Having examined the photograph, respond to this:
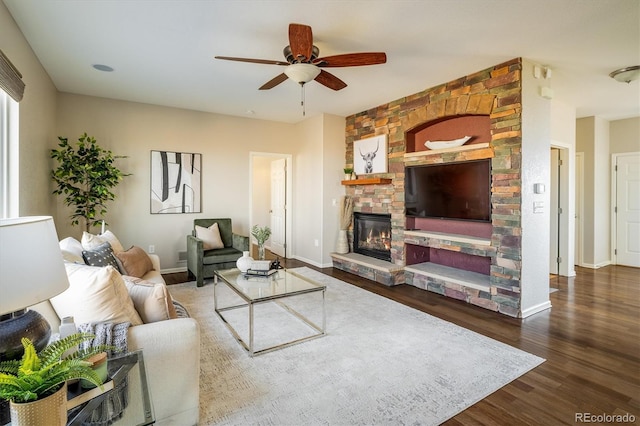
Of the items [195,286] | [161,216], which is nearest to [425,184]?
[195,286]

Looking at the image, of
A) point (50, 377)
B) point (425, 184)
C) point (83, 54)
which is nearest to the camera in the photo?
point (50, 377)

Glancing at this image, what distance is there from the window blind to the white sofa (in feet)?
5.34

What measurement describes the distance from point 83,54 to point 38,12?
2.62 feet

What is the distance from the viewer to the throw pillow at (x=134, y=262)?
3.10 meters

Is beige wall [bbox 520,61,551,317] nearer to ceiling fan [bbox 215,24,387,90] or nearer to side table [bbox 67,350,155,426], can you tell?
ceiling fan [bbox 215,24,387,90]

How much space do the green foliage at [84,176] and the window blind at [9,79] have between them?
70.2 inches

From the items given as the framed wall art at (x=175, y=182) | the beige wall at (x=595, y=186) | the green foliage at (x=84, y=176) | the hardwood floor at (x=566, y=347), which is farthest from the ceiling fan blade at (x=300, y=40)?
the beige wall at (x=595, y=186)

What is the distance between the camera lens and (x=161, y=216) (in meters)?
5.30

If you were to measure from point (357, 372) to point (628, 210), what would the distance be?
253 inches

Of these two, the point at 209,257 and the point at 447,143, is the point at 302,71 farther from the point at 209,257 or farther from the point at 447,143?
the point at 209,257

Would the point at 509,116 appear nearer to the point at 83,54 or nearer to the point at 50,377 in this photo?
the point at 50,377

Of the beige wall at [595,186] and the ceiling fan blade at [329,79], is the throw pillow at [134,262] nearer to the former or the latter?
the ceiling fan blade at [329,79]

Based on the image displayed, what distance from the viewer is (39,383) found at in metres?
0.99

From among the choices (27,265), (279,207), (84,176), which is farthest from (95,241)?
(279,207)
